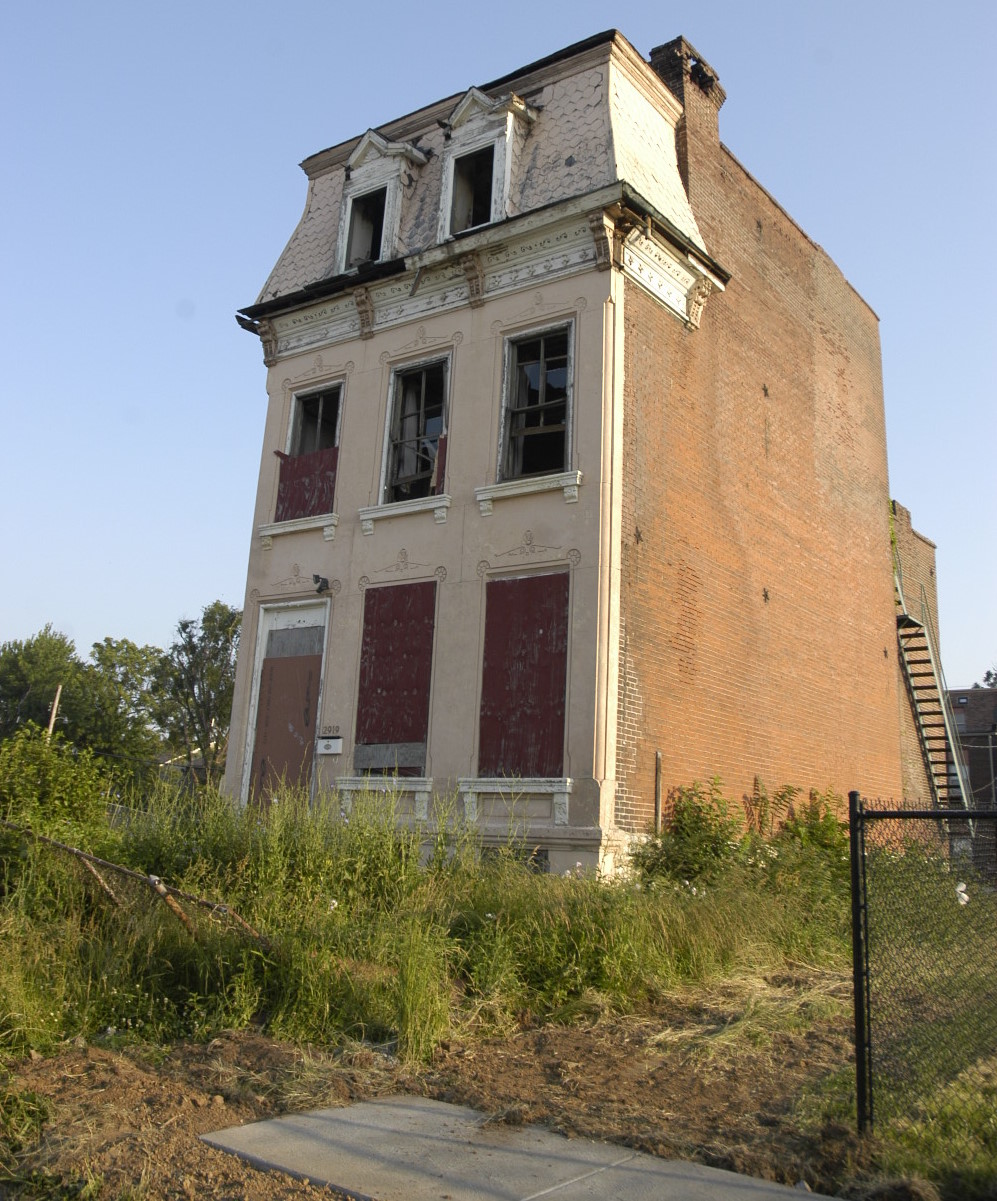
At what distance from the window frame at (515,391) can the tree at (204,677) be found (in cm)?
3114

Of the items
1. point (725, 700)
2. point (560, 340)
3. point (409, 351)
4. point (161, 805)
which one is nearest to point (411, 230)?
point (409, 351)

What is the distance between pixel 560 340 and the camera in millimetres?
14008

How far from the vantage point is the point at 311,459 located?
15.9m

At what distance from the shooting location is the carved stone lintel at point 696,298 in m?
14.9

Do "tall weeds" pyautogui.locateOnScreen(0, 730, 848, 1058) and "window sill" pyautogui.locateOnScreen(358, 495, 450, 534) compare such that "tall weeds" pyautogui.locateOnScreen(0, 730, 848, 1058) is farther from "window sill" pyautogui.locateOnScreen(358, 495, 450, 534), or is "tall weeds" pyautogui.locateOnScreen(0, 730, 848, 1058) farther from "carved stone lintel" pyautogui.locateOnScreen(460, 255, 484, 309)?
"carved stone lintel" pyautogui.locateOnScreen(460, 255, 484, 309)

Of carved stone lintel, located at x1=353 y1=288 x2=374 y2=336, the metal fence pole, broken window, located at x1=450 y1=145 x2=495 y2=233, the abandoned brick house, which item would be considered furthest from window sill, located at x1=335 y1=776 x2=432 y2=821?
the metal fence pole

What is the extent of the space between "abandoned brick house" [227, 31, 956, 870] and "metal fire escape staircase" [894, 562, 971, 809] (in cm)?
310

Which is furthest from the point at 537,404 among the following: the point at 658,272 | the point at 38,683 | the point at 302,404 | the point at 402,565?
the point at 38,683

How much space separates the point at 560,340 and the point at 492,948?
8.71 meters

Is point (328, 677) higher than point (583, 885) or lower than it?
higher

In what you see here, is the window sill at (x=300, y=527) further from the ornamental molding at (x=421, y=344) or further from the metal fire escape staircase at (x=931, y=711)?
the metal fire escape staircase at (x=931, y=711)

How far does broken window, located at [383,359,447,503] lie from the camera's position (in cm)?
1476

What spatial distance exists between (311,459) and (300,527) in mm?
1119

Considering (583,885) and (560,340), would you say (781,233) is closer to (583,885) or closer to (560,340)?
(560,340)
